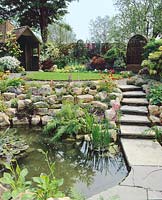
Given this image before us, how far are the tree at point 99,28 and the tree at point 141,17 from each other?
6187 mm

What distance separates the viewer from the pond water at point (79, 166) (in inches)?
146

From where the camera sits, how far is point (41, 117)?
6605 millimetres

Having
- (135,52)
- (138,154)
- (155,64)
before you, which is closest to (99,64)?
(135,52)

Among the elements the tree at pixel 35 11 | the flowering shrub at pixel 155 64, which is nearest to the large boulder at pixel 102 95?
the flowering shrub at pixel 155 64

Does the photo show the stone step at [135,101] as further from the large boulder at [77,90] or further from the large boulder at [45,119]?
the large boulder at [45,119]

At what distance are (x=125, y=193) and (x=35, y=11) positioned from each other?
17.7 m

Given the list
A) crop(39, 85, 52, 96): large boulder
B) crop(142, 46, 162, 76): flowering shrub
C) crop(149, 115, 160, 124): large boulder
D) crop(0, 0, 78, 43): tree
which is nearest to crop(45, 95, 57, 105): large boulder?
crop(39, 85, 52, 96): large boulder

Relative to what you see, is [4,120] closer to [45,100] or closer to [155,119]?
[45,100]

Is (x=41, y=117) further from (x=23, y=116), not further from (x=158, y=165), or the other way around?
(x=158, y=165)

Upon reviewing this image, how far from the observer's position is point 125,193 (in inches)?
124

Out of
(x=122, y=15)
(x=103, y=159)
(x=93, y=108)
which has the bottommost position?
(x=103, y=159)

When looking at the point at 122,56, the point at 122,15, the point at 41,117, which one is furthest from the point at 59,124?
the point at 122,15

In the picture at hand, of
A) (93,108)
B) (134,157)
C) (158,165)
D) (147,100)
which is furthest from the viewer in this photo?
(147,100)

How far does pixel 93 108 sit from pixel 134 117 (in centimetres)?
98
